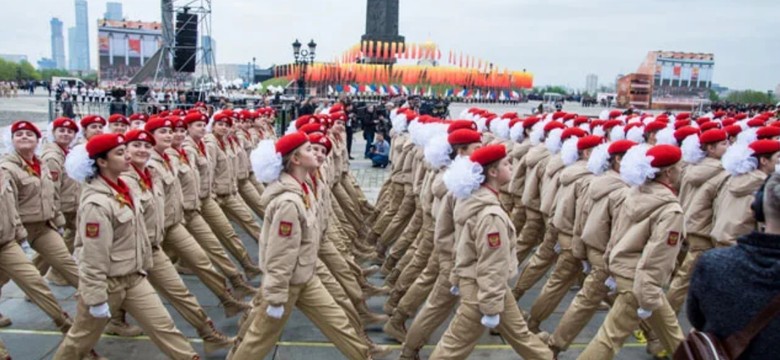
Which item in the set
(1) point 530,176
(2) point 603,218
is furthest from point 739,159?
(1) point 530,176

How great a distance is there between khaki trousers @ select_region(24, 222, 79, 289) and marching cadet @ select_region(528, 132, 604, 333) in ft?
14.2

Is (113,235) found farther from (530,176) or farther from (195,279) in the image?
(530,176)

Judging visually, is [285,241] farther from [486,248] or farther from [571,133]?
[571,133]

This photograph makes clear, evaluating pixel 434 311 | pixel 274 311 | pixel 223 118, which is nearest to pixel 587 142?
pixel 434 311

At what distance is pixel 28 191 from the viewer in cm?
621

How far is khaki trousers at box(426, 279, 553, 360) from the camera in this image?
454 centimetres

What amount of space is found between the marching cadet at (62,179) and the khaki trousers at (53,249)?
3.01 ft

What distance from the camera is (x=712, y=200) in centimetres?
637

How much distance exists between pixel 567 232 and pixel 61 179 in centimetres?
555

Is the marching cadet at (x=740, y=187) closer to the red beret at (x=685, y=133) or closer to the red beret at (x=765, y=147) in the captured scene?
the red beret at (x=765, y=147)

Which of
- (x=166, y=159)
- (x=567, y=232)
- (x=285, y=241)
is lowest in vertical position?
(x=567, y=232)

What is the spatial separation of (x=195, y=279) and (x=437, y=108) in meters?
19.7

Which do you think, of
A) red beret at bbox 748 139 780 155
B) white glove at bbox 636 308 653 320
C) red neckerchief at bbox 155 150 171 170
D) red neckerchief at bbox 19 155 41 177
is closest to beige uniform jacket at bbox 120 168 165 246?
red neckerchief at bbox 155 150 171 170

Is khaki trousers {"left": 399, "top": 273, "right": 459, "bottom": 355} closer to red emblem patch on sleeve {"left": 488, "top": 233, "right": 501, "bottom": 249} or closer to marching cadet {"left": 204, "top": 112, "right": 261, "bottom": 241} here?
red emblem patch on sleeve {"left": 488, "top": 233, "right": 501, "bottom": 249}
